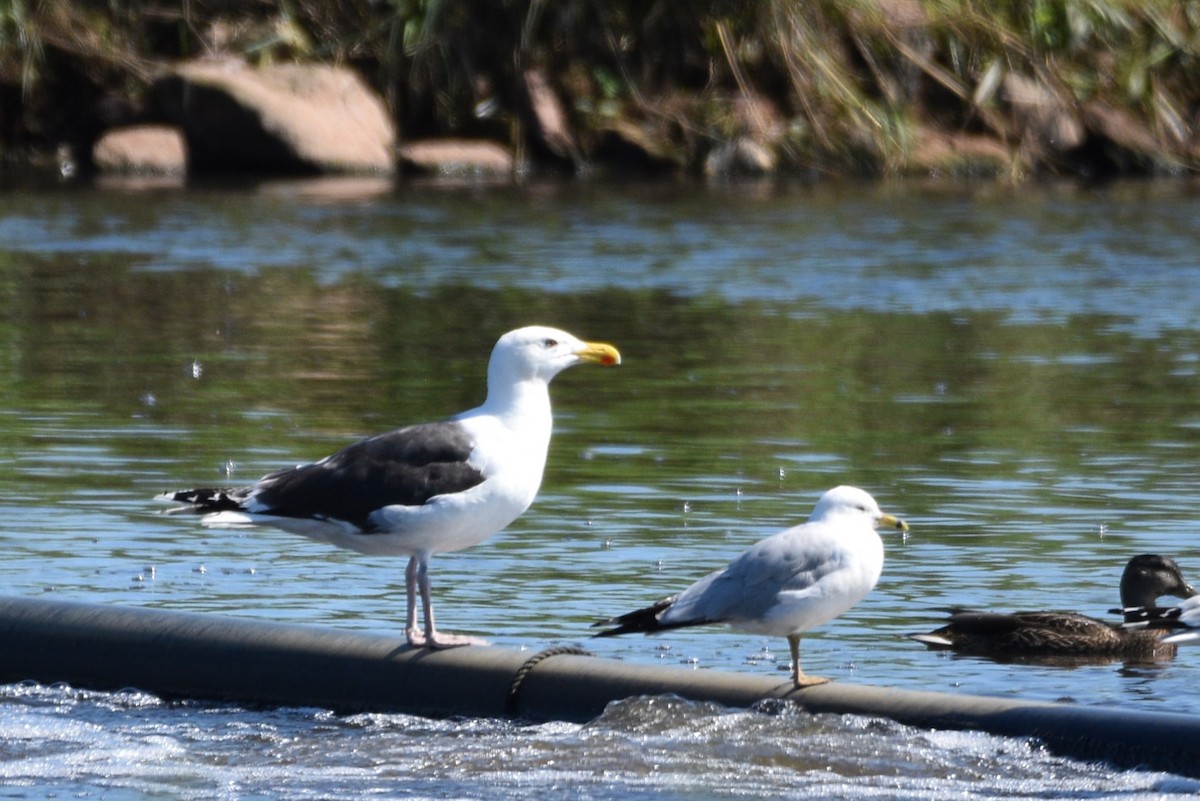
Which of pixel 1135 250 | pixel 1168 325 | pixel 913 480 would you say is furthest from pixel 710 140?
pixel 913 480

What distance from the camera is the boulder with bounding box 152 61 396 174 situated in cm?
3622

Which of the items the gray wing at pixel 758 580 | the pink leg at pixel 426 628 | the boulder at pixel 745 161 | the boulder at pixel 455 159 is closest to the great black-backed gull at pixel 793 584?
the gray wing at pixel 758 580

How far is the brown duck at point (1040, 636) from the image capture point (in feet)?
29.0

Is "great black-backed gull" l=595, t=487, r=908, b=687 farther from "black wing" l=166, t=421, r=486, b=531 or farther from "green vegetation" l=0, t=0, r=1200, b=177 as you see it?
"green vegetation" l=0, t=0, r=1200, b=177

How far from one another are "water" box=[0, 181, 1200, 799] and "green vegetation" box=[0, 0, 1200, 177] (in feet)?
24.7

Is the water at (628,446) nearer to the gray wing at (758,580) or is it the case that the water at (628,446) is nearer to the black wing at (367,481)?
the gray wing at (758,580)

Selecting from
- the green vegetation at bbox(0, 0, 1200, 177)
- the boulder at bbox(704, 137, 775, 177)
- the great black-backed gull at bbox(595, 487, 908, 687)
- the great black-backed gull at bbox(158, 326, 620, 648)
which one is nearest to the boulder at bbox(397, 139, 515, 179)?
the green vegetation at bbox(0, 0, 1200, 177)

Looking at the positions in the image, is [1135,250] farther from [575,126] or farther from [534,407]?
[534,407]

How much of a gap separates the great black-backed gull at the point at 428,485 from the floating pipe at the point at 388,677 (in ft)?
0.67

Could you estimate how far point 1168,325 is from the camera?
19391 mm

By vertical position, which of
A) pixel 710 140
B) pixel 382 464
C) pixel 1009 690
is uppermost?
pixel 710 140

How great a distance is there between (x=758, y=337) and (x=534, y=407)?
1061 centimetres

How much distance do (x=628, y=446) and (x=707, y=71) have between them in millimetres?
26021

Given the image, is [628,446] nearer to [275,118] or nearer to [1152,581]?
[1152,581]
